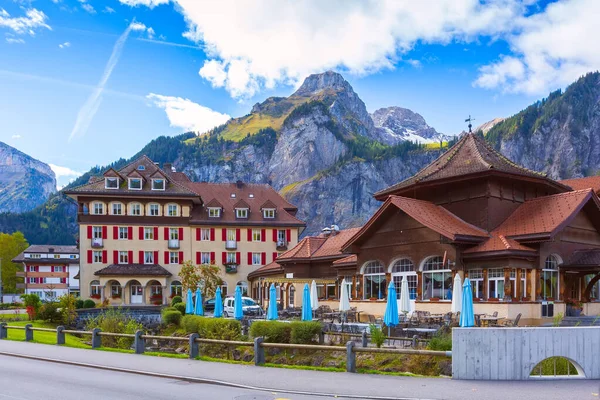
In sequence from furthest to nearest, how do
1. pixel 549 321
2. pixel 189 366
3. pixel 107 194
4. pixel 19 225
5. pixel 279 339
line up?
pixel 19 225 < pixel 107 194 < pixel 549 321 < pixel 279 339 < pixel 189 366

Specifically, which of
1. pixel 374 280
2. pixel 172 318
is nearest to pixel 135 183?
pixel 172 318

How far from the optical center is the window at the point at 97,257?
61.8m

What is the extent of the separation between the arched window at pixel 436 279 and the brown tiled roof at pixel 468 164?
4.44m

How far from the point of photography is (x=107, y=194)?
61.6 meters

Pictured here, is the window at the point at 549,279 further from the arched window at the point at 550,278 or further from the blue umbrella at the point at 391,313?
the blue umbrella at the point at 391,313

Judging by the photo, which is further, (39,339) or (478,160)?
(478,160)

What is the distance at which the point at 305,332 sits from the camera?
2427 centimetres

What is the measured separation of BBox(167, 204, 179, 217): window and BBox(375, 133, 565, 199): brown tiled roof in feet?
111

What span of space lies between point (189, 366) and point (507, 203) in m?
19.8

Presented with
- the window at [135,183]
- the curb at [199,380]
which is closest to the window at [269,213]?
the window at [135,183]

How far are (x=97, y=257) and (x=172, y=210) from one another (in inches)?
339

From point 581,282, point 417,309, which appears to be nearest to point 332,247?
point 417,309

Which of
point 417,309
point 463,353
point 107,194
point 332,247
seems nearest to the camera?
point 463,353

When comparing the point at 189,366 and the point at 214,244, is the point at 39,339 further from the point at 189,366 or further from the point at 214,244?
the point at 214,244
